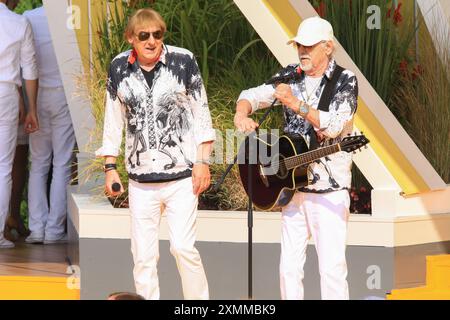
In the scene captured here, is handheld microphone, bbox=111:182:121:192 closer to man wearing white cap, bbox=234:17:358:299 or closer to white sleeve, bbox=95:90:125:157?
white sleeve, bbox=95:90:125:157

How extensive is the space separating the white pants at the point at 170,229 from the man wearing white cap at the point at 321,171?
0.52 meters

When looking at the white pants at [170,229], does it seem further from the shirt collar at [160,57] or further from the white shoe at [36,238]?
the white shoe at [36,238]

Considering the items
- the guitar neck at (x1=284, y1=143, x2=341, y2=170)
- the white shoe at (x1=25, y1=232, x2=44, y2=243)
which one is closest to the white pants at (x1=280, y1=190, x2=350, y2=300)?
the guitar neck at (x1=284, y1=143, x2=341, y2=170)

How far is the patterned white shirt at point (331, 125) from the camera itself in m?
6.61

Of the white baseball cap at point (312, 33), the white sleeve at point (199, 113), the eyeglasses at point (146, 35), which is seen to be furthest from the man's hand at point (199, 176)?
the white baseball cap at point (312, 33)

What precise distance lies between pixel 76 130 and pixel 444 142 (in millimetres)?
2793

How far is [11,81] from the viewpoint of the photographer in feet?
33.2

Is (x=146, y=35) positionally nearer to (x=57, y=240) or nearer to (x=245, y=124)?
(x=245, y=124)

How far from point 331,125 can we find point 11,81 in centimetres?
426

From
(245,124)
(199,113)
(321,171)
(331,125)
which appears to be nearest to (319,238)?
(321,171)

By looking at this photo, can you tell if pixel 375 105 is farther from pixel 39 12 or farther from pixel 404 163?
pixel 39 12

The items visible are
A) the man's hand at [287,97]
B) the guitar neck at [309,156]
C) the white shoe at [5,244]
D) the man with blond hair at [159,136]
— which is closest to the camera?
the man's hand at [287,97]

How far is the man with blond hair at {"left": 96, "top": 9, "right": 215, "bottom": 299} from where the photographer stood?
6.90 m
